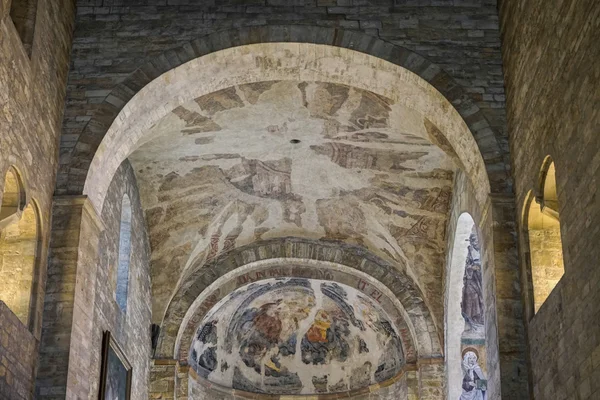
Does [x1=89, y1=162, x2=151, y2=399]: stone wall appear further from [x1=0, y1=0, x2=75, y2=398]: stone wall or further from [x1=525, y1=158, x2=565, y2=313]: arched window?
[x1=525, y1=158, x2=565, y2=313]: arched window

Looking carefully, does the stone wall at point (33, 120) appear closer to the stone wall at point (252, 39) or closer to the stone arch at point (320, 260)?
the stone wall at point (252, 39)

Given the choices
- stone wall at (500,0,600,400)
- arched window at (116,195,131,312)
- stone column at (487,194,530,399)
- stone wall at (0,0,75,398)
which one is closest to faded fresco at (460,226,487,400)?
stone column at (487,194,530,399)

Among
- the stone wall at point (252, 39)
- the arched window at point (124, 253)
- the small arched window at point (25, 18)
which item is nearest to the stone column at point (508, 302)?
the stone wall at point (252, 39)

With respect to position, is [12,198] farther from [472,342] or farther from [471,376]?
[471,376]

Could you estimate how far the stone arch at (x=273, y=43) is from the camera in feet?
36.6

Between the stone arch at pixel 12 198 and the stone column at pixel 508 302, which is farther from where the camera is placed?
the stone column at pixel 508 302

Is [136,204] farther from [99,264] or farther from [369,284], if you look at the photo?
[369,284]

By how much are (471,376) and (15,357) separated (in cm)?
869

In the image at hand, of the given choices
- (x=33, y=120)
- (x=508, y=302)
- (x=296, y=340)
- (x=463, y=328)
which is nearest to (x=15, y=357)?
(x=33, y=120)

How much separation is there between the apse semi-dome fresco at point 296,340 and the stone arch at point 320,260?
86 cm

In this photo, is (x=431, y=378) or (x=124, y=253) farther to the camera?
(x=431, y=378)

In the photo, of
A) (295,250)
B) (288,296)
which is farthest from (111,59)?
(288,296)

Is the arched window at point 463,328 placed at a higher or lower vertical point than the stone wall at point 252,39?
lower

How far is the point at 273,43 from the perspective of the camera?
466 inches
